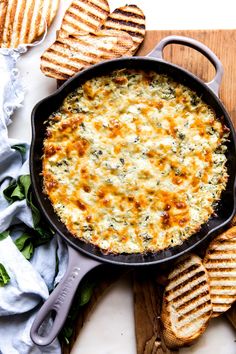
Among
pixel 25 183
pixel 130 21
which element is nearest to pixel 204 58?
pixel 130 21

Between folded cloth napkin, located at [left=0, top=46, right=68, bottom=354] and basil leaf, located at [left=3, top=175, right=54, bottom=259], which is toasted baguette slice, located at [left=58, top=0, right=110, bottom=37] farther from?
basil leaf, located at [left=3, top=175, right=54, bottom=259]

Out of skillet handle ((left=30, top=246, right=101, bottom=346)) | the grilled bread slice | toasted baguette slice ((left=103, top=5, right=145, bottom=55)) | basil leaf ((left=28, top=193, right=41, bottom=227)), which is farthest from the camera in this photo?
the grilled bread slice

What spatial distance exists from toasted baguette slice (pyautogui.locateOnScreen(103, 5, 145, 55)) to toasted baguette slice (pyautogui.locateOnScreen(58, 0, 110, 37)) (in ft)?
0.20

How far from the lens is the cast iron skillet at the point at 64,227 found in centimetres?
304

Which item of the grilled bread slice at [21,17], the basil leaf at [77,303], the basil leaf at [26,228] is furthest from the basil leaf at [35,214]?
the grilled bread slice at [21,17]

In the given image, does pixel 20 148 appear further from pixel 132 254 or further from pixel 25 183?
pixel 132 254

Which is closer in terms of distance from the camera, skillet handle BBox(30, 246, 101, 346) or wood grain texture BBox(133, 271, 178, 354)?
skillet handle BBox(30, 246, 101, 346)

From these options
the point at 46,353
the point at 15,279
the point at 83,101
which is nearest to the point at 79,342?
the point at 46,353

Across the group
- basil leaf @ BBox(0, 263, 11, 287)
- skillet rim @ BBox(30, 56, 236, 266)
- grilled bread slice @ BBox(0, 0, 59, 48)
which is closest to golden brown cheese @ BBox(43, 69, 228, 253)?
skillet rim @ BBox(30, 56, 236, 266)

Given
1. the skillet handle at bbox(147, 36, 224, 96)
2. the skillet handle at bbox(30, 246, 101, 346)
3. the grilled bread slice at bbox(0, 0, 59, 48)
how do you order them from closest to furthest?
the skillet handle at bbox(30, 246, 101, 346) < the skillet handle at bbox(147, 36, 224, 96) < the grilled bread slice at bbox(0, 0, 59, 48)

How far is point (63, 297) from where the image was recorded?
305 cm

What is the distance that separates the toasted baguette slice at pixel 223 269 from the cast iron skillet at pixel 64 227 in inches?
3.1

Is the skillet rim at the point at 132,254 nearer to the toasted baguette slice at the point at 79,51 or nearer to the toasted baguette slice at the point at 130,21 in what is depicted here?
the toasted baguette slice at the point at 79,51

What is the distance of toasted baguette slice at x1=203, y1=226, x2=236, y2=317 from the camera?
3.26 m
